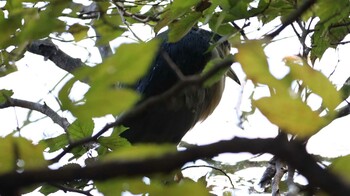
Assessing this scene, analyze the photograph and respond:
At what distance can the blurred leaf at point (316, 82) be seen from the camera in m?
0.33

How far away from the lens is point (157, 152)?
0.28m

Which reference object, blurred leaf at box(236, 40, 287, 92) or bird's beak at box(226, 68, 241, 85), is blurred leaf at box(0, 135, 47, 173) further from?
bird's beak at box(226, 68, 241, 85)

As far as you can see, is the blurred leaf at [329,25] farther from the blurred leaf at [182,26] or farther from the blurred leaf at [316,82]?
the blurred leaf at [316,82]

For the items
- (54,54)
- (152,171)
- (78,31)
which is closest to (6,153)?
(152,171)

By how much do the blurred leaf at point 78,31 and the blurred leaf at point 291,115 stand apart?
84 centimetres

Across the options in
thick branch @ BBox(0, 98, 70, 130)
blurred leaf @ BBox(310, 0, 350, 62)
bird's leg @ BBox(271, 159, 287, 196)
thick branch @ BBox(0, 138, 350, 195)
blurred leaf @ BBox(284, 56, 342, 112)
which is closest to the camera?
thick branch @ BBox(0, 138, 350, 195)

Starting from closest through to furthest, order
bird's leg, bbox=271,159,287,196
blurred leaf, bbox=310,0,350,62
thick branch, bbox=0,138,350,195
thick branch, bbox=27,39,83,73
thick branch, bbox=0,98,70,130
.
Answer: thick branch, bbox=0,138,350,195 → blurred leaf, bbox=310,0,350,62 → bird's leg, bbox=271,159,287,196 → thick branch, bbox=0,98,70,130 → thick branch, bbox=27,39,83,73

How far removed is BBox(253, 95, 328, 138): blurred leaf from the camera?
293mm

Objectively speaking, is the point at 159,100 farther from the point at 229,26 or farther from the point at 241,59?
the point at 229,26

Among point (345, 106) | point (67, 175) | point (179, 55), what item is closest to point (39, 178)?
point (67, 175)

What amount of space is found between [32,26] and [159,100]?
158mm

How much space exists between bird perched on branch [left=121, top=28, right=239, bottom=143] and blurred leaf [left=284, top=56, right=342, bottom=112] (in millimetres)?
837

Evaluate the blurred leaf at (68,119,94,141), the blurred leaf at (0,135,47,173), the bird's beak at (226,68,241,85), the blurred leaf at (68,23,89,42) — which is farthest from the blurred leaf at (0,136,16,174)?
the bird's beak at (226,68,241,85)

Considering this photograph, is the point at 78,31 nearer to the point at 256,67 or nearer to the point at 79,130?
the point at 79,130
